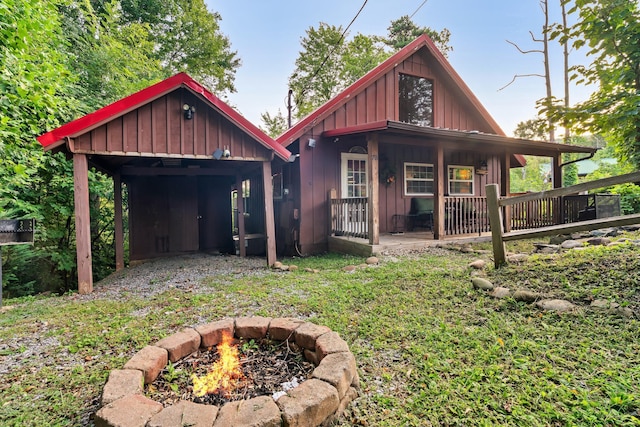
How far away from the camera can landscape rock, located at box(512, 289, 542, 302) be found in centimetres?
312

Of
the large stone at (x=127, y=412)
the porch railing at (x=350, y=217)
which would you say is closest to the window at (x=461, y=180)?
the porch railing at (x=350, y=217)

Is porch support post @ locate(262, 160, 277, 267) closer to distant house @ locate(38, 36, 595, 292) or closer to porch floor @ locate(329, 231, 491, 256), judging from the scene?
distant house @ locate(38, 36, 595, 292)

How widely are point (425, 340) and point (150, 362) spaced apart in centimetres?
210

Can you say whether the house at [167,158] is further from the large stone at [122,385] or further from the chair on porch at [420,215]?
the chair on porch at [420,215]

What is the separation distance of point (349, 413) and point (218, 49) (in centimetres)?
2035

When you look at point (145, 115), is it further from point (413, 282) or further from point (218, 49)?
point (218, 49)

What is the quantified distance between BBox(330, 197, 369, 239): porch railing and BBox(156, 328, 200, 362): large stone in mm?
4867

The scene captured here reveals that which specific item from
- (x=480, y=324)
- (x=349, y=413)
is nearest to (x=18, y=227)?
(x=349, y=413)

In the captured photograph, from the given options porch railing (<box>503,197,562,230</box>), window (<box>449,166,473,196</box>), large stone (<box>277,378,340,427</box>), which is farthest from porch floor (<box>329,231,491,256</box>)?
large stone (<box>277,378,340,427</box>)

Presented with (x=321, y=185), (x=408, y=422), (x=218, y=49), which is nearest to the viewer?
(x=408, y=422)

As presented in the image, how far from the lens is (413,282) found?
4.24m

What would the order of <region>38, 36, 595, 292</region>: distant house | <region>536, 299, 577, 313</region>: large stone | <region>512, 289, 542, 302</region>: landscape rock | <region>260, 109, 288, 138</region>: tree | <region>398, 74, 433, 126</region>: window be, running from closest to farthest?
<region>536, 299, 577, 313</region>: large stone, <region>512, 289, 542, 302</region>: landscape rock, <region>38, 36, 595, 292</region>: distant house, <region>398, 74, 433, 126</region>: window, <region>260, 109, 288, 138</region>: tree

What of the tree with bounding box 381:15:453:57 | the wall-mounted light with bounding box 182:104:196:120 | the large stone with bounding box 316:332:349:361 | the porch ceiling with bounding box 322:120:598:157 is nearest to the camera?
the large stone with bounding box 316:332:349:361

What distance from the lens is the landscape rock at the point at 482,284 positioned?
3.60 metres
